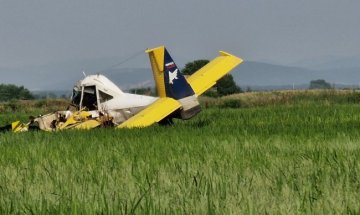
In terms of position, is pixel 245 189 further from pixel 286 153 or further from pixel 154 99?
pixel 154 99

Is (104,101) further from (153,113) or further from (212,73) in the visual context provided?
(212,73)

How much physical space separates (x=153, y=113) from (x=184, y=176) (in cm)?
1029

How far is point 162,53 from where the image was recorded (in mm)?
17750

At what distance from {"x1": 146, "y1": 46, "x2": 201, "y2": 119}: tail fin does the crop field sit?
485cm

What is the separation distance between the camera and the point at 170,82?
17484mm

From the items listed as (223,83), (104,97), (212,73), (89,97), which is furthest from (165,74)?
(223,83)

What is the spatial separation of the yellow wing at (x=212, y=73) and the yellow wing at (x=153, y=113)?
2272 millimetres

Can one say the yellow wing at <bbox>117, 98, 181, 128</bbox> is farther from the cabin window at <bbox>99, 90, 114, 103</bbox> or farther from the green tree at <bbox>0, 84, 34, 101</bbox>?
the green tree at <bbox>0, 84, 34, 101</bbox>

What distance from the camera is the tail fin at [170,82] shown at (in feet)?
56.3

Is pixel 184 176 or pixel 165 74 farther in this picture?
pixel 165 74

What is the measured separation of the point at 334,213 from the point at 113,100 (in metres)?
14.6

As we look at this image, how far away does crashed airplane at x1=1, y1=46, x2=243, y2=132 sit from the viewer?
1705 centimetres

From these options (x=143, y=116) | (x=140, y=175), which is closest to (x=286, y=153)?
(x=140, y=175)

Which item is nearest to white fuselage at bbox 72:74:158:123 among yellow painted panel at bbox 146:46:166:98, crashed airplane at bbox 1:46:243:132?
crashed airplane at bbox 1:46:243:132
